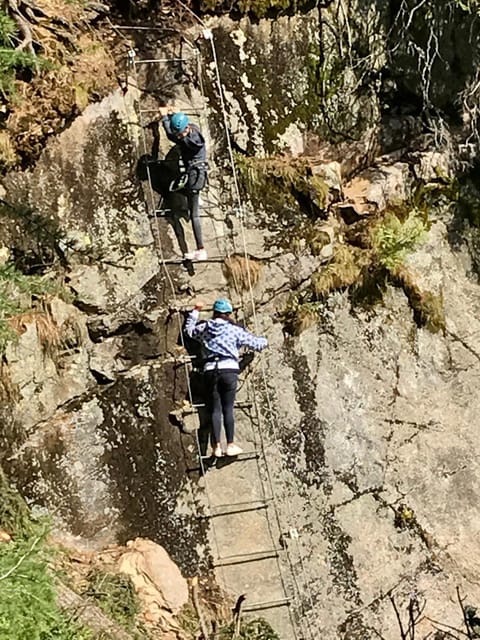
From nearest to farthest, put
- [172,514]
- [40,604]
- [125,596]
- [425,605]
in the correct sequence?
[40,604] → [125,596] → [172,514] → [425,605]

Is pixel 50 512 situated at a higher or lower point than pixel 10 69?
lower

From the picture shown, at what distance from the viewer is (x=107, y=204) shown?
7977mm

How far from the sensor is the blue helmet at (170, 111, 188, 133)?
7688 millimetres

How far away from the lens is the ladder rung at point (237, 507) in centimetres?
780

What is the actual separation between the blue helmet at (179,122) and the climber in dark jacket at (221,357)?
160 cm

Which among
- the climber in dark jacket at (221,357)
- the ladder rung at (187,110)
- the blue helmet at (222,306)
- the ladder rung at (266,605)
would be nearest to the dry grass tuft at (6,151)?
the ladder rung at (187,110)

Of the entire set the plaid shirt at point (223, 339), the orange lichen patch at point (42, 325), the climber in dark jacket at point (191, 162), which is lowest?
the plaid shirt at point (223, 339)

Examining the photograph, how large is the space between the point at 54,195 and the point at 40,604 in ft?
12.8

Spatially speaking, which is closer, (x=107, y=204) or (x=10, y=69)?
(x=10, y=69)

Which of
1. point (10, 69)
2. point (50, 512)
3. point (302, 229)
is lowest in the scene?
point (50, 512)

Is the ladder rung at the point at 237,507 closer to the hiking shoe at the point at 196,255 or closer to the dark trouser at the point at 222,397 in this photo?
the dark trouser at the point at 222,397

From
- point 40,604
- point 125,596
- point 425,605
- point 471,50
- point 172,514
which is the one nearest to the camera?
point 40,604

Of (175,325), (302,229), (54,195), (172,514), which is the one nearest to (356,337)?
(302,229)

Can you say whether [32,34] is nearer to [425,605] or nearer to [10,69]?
[10,69]
